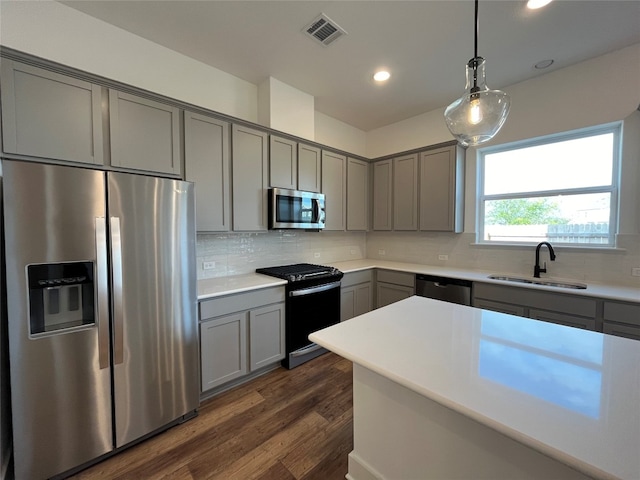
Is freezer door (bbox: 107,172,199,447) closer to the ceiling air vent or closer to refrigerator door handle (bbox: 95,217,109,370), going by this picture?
refrigerator door handle (bbox: 95,217,109,370)

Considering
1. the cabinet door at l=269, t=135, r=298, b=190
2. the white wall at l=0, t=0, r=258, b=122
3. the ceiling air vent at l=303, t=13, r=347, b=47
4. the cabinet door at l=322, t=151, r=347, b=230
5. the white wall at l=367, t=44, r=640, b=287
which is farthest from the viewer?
the cabinet door at l=322, t=151, r=347, b=230

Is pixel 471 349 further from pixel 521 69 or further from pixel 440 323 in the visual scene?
pixel 521 69

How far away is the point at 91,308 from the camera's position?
5.16 ft

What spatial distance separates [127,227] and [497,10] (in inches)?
117

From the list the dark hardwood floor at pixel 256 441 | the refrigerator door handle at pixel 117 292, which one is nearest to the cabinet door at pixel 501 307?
the dark hardwood floor at pixel 256 441

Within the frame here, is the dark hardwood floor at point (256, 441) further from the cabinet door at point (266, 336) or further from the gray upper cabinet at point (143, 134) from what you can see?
the gray upper cabinet at point (143, 134)

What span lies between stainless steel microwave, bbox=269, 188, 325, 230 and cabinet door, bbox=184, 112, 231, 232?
1.55ft

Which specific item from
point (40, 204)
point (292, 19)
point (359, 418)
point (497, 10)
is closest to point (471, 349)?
point (359, 418)

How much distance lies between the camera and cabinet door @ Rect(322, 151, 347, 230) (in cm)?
341

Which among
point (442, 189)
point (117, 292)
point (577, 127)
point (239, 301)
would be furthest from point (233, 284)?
point (577, 127)

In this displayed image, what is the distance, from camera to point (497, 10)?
6.25ft

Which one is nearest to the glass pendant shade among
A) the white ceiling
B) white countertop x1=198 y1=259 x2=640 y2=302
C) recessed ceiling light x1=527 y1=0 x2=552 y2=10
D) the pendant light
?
the pendant light

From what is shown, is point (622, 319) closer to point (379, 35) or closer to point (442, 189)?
point (442, 189)

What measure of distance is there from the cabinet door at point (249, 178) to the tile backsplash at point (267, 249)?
1.14 feet
